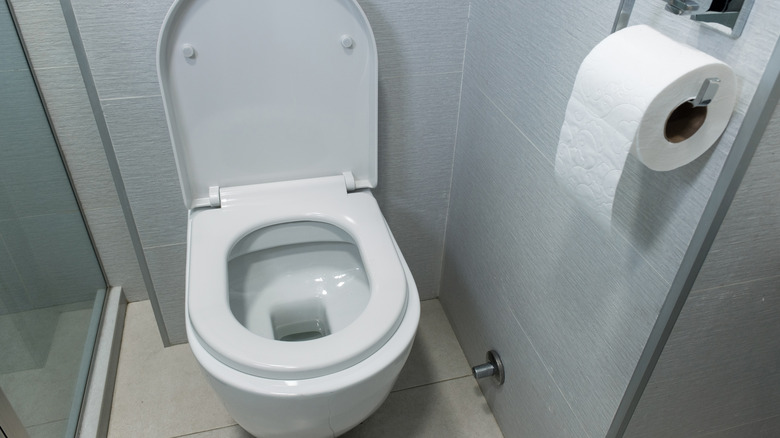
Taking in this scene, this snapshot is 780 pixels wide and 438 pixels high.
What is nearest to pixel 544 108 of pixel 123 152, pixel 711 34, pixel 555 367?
pixel 711 34

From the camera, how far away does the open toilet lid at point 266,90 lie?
960mm

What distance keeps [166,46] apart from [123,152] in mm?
267

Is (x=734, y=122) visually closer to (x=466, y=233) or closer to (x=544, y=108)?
(x=544, y=108)

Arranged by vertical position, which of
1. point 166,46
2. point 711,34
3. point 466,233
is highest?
point 711,34

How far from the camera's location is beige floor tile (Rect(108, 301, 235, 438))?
122cm

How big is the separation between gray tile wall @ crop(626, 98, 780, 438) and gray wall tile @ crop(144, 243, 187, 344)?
3.18 feet

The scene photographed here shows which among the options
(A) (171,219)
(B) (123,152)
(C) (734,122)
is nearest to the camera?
(C) (734,122)

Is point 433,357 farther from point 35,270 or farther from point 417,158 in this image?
point 35,270

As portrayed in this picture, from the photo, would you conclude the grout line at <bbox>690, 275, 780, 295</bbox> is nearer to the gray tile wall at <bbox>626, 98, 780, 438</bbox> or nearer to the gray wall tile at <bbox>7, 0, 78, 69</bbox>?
the gray tile wall at <bbox>626, 98, 780, 438</bbox>

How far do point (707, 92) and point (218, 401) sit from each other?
113 cm

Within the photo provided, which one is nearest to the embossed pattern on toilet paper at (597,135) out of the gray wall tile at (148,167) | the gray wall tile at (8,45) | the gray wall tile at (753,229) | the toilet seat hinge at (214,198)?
the gray wall tile at (753,229)

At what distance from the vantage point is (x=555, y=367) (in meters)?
0.96

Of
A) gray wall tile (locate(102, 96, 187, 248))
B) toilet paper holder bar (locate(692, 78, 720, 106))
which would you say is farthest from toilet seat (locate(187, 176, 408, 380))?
toilet paper holder bar (locate(692, 78, 720, 106))

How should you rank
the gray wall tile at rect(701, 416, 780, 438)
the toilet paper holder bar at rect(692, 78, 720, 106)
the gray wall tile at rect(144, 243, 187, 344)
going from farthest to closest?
the gray wall tile at rect(144, 243, 187, 344), the gray wall tile at rect(701, 416, 780, 438), the toilet paper holder bar at rect(692, 78, 720, 106)
